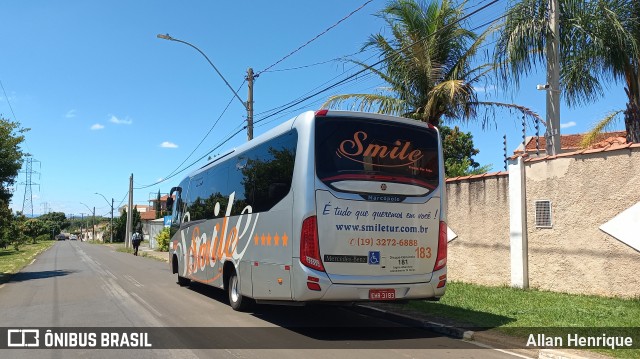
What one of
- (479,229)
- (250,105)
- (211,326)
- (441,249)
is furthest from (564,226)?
(250,105)

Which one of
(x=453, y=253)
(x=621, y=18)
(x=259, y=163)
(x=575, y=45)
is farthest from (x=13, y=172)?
(x=621, y=18)

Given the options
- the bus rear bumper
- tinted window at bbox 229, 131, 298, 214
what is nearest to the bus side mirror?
tinted window at bbox 229, 131, 298, 214

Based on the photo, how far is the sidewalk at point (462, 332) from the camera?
19.8 feet

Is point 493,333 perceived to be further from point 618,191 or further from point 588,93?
point 588,93

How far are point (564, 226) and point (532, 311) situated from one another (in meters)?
2.75

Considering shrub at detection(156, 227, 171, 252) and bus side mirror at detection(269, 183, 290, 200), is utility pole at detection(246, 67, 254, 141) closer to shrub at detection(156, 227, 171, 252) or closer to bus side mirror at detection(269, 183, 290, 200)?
bus side mirror at detection(269, 183, 290, 200)

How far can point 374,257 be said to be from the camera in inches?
290

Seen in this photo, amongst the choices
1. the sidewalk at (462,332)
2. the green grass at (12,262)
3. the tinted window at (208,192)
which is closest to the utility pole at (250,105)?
the tinted window at (208,192)

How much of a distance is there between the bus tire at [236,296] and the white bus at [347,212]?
2.73 feet

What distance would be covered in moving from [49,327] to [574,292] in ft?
32.4

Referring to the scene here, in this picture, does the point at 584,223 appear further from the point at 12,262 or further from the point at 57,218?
the point at 57,218

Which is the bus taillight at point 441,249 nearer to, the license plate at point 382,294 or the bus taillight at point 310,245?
the license plate at point 382,294

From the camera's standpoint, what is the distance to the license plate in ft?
23.7

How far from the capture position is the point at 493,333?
23.5ft
